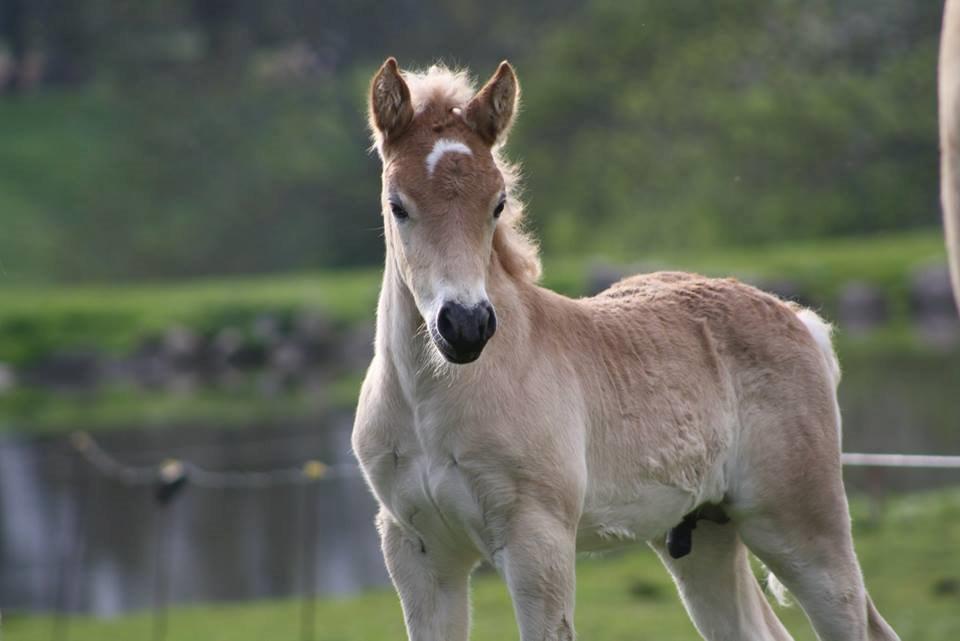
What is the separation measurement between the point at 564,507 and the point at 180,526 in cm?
1234

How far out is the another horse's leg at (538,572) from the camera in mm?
4258

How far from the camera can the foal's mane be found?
4.53m

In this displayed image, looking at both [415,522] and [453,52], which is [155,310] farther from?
[415,522]

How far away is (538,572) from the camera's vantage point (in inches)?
168

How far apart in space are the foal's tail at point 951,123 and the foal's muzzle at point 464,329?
1456 mm

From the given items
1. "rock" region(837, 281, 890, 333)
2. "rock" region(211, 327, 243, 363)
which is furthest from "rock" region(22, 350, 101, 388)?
"rock" region(837, 281, 890, 333)

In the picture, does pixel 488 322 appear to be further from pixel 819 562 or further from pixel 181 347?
pixel 181 347

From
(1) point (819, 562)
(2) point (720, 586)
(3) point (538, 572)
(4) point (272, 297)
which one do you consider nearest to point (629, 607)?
(2) point (720, 586)

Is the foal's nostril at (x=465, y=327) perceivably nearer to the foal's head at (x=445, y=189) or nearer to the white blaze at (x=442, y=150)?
the foal's head at (x=445, y=189)

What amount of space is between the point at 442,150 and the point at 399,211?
0.22m

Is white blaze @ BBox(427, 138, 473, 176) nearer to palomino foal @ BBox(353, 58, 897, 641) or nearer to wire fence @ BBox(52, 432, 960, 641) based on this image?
palomino foal @ BBox(353, 58, 897, 641)

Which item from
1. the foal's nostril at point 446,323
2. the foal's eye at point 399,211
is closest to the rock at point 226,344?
the foal's eye at point 399,211

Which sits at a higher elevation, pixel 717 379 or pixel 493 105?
pixel 493 105

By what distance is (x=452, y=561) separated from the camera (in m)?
4.58
